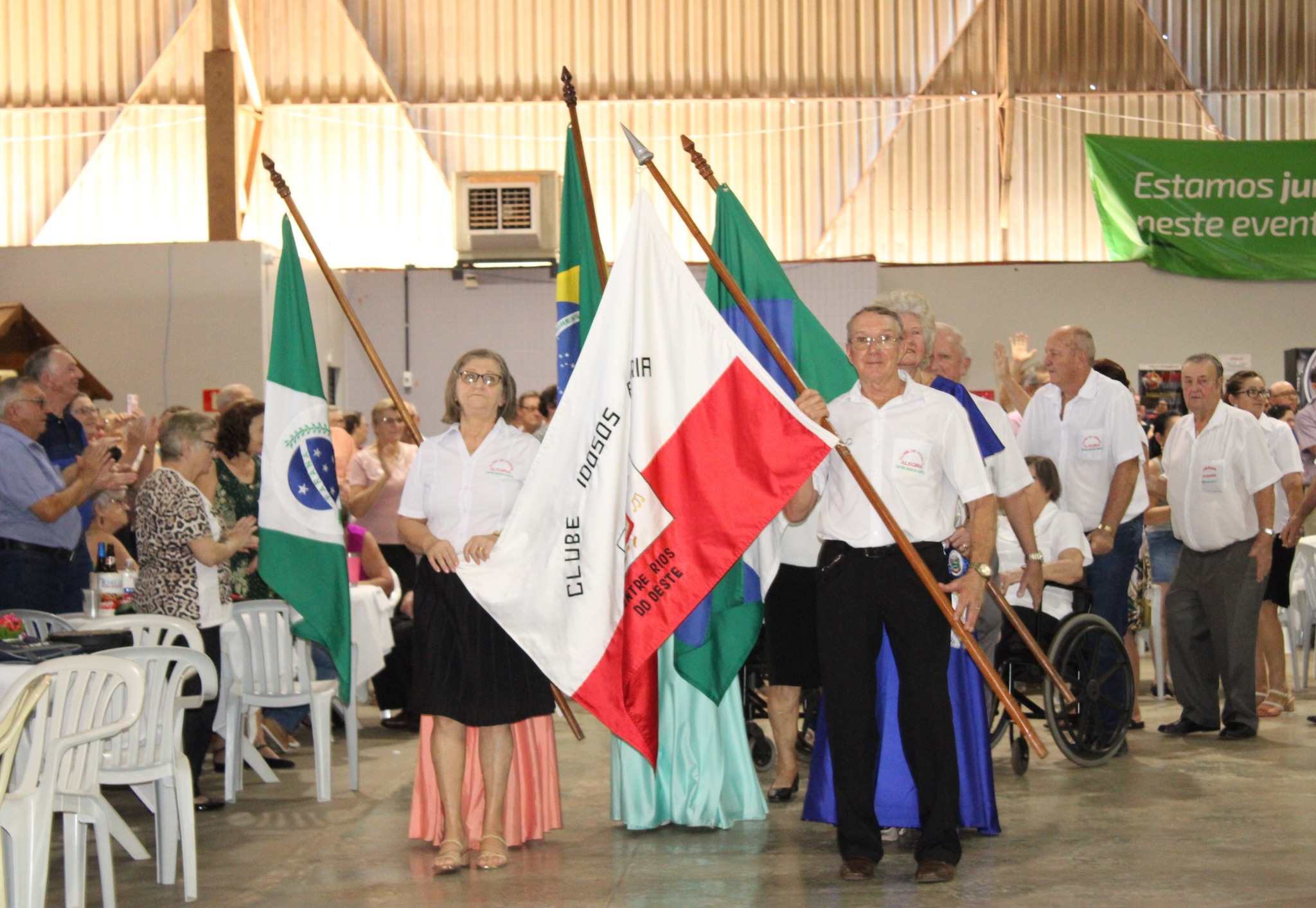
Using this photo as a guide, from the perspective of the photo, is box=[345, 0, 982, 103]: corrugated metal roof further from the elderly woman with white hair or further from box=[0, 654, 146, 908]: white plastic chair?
box=[0, 654, 146, 908]: white plastic chair

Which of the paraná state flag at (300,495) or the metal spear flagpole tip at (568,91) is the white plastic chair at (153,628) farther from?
the metal spear flagpole tip at (568,91)

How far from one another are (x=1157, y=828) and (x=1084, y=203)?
872 cm

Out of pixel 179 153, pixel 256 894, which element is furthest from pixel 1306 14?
pixel 256 894

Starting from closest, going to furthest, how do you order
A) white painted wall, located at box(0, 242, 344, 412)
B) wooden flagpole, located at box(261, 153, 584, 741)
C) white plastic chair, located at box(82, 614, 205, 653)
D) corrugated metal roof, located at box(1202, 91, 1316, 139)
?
wooden flagpole, located at box(261, 153, 584, 741)
white plastic chair, located at box(82, 614, 205, 653)
white painted wall, located at box(0, 242, 344, 412)
corrugated metal roof, located at box(1202, 91, 1316, 139)

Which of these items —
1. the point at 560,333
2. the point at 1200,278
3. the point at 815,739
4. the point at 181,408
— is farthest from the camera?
the point at 1200,278

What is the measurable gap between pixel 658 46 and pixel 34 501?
8.28 metres

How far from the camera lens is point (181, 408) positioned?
5.64m

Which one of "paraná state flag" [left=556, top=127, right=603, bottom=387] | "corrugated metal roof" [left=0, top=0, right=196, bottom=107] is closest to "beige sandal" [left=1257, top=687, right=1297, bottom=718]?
"paraná state flag" [left=556, top=127, right=603, bottom=387]

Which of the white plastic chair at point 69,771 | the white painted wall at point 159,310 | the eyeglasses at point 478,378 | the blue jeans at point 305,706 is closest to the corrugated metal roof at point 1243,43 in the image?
the white painted wall at point 159,310

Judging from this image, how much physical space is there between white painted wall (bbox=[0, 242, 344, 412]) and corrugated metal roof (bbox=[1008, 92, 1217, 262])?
21.2ft

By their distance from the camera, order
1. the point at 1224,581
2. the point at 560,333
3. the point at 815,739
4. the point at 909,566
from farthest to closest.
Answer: the point at 1224,581 < the point at 560,333 < the point at 815,739 < the point at 909,566

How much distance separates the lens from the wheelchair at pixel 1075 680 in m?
5.37

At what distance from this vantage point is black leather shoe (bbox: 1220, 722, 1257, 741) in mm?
6184

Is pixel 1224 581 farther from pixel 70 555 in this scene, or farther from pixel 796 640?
pixel 70 555
